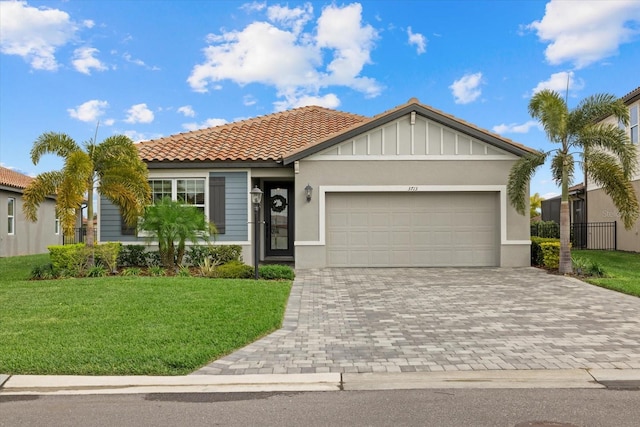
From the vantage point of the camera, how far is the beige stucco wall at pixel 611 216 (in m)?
18.7

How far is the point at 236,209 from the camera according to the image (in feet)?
47.7

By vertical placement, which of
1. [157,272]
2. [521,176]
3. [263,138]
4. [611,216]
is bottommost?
[157,272]

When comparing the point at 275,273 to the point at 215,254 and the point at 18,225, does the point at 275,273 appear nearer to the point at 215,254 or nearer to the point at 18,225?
the point at 215,254

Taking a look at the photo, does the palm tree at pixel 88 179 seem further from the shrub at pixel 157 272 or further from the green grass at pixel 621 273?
the green grass at pixel 621 273

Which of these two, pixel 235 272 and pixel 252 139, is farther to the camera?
pixel 252 139

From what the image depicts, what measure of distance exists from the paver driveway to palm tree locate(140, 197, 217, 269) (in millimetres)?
3443

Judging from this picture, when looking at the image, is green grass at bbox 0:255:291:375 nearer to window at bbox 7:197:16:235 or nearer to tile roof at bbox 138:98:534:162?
tile roof at bbox 138:98:534:162

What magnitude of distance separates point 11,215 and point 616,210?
27076mm

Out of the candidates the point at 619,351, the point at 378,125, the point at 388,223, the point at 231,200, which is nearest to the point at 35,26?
the point at 231,200

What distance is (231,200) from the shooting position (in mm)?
14555

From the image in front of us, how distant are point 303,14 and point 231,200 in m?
6.29

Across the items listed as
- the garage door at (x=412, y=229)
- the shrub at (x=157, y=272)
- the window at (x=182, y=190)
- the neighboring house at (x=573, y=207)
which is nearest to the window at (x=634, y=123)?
the neighboring house at (x=573, y=207)

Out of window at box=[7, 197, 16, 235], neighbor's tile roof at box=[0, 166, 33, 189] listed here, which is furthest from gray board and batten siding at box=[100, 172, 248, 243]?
window at box=[7, 197, 16, 235]

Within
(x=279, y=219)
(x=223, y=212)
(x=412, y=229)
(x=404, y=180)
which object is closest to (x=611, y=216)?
(x=412, y=229)
